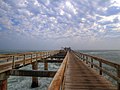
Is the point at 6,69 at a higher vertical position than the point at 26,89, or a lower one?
higher

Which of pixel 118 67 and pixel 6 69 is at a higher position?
pixel 118 67

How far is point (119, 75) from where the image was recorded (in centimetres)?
469

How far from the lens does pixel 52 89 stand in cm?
188

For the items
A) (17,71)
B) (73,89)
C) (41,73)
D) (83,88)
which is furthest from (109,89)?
(17,71)

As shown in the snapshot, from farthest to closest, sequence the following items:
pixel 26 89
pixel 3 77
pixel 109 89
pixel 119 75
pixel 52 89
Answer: pixel 26 89 → pixel 3 77 → pixel 109 89 → pixel 119 75 → pixel 52 89

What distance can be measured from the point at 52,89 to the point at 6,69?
Answer: 9217 mm

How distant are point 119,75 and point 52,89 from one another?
11.1ft

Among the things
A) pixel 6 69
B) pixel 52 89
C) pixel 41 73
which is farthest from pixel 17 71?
pixel 52 89

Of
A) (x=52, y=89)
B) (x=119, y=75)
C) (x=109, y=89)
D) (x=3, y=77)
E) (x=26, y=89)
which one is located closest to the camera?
(x=52, y=89)

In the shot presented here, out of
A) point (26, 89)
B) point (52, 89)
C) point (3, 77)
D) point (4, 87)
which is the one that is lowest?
point (26, 89)

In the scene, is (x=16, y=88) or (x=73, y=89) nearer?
(x=73, y=89)

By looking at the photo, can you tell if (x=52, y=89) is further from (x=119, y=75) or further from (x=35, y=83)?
(x=35, y=83)

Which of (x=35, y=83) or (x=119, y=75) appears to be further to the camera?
(x=35, y=83)

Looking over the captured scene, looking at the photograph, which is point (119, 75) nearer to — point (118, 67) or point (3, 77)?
point (118, 67)
